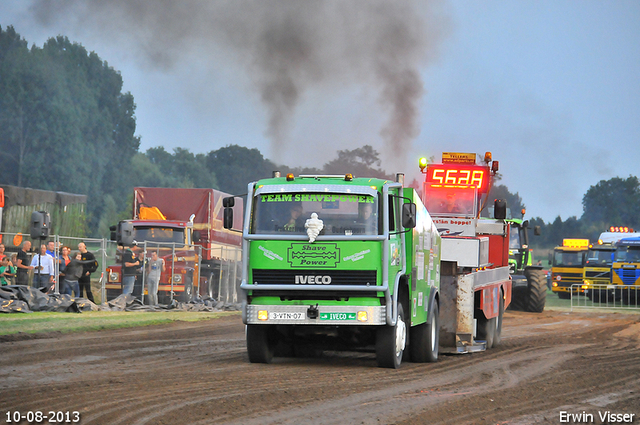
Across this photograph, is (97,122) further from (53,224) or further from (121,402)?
(121,402)

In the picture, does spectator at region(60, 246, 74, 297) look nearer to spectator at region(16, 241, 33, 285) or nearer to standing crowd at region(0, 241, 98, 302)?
standing crowd at region(0, 241, 98, 302)

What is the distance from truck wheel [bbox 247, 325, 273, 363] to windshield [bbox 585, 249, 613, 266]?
109 ft

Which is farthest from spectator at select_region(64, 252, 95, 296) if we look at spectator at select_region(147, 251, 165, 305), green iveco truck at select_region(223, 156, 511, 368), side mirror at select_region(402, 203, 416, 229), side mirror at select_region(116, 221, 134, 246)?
side mirror at select_region(402, 203, 416, 229)

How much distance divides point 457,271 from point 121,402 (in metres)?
7.88

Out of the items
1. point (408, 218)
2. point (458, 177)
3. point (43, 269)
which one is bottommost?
point (43, 269)

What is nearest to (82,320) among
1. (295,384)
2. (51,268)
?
(51,268)

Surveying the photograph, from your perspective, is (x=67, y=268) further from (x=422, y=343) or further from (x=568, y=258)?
(x=568, y=258)

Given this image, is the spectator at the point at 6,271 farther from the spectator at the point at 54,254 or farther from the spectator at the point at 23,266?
the spectator at the point at 54,254

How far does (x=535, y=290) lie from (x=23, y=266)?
57.4ft

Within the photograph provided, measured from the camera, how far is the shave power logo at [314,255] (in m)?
12.1

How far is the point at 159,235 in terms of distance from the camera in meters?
27.9

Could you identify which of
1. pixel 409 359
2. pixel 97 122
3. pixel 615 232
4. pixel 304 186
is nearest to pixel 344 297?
pixel 304 186

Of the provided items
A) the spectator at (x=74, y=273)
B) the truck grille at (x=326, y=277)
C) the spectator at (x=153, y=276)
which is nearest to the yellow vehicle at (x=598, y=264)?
the spectator at (x=153, y=276)

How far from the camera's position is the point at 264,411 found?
340 inches
